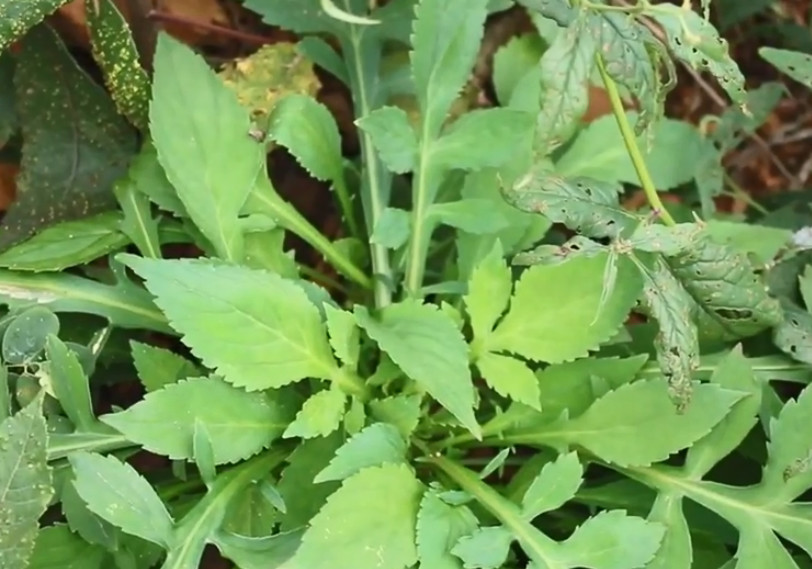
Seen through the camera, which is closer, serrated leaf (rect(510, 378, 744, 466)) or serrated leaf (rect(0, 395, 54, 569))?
serrated leaf (rect(0, 395, 54, 569))

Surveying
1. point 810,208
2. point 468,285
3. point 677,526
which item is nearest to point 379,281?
point 468,285

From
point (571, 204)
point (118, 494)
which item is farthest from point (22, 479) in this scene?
point (571, 204)

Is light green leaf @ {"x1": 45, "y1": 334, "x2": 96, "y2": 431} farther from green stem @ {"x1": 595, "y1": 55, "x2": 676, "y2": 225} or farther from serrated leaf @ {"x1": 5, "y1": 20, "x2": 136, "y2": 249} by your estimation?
green stem @ {"x1": 595, "y1": 55, "x2": 676, "y2": 225}

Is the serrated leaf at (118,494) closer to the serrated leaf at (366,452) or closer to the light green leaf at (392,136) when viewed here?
the serrated leaf at (366,452)

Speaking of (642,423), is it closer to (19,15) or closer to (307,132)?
(307,132)

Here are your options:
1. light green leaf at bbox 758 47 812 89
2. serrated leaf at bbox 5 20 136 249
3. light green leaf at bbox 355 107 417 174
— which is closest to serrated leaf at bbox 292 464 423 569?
light green leaf at bbox 355 107 417 174

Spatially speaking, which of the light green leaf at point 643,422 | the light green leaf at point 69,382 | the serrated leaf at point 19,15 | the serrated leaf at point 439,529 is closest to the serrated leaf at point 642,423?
the light green leaf at point 643,422

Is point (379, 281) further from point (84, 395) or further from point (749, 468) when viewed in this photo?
point (749, 468)
